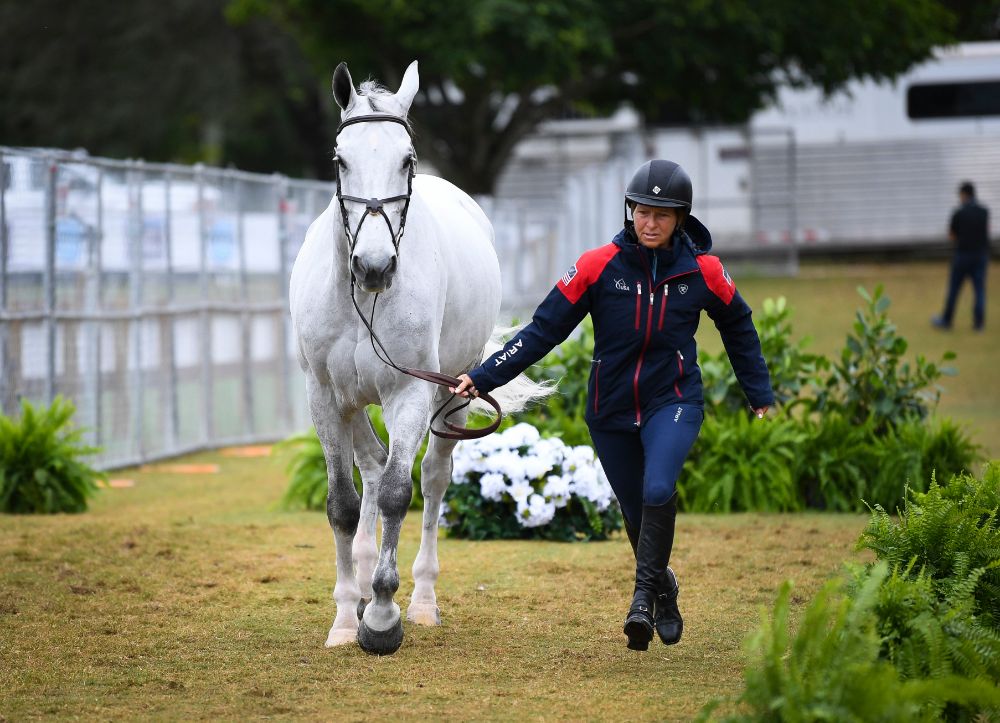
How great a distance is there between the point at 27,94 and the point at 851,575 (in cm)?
3767

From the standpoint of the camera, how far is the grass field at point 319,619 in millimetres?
5566

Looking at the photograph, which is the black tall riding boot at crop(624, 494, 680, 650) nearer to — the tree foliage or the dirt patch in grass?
the dirt patch in grass

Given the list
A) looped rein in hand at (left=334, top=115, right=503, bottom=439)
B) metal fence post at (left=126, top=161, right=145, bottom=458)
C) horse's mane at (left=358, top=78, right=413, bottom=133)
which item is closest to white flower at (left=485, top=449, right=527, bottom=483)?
looped rein in hand at (left=334, top=115, right=503, bottom=439)

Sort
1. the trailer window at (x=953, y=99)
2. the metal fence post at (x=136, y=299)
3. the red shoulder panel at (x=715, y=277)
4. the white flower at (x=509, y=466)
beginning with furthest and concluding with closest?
the trailer window at (x=953, y=99) < the metal fence post at (x=136, y=299) < the white flower at (x=509, y=466) < the red shoulder panel at (x=715, y=277)

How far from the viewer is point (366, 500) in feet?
22.9

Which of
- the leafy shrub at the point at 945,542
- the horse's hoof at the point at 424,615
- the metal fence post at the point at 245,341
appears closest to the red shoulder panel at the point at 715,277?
the leafy shrub at the point at 945,542

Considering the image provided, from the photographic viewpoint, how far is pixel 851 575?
5.77 m

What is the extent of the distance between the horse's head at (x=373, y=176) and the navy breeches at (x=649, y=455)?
1240mm

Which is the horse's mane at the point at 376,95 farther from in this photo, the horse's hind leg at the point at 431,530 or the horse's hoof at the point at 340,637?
the horse's hoof at the point at 340,637

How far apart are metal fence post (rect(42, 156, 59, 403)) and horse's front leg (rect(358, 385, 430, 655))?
21.6 feet

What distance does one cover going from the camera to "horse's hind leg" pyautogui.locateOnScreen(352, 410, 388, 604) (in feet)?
22.7

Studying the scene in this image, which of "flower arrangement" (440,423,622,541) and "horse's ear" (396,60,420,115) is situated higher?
"horse's ear" (396,60,420,115)

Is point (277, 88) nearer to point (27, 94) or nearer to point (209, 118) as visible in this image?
point (209, 118)

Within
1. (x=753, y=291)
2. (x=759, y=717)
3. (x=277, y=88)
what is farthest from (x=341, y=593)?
(x=277, y=88)
